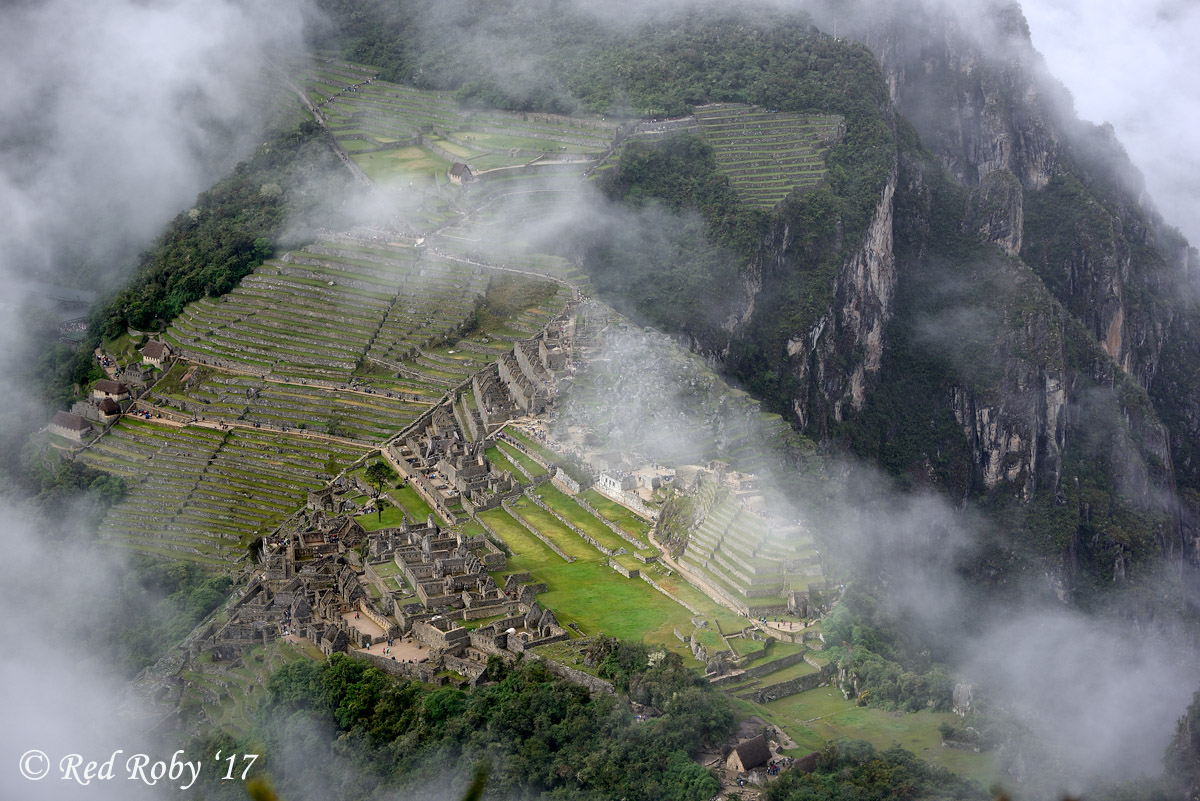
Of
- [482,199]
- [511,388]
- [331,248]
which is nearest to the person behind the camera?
[511,388]

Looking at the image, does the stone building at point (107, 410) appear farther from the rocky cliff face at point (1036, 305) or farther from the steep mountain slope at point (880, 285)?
the rocky cliff face at point (1036, 305)

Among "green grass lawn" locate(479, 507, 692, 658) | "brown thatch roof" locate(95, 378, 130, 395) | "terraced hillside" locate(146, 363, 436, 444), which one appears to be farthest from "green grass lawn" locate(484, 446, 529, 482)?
"brown thatch roof" locate(95, 378, 130, 395)

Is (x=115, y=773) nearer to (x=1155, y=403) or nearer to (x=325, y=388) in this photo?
(x=325, y=388)

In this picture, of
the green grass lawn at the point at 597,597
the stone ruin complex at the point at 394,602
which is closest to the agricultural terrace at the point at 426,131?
the stone ruin complex at the point at 394,602

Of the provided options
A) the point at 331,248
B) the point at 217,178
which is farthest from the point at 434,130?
the point at 331,248

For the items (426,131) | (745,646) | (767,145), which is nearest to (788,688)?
(745,646)

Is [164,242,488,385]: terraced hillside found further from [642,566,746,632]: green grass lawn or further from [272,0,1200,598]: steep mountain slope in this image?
[642,566,746,632]: green grass lawn

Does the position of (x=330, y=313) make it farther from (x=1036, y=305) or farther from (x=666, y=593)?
(x=1036, y=305)
